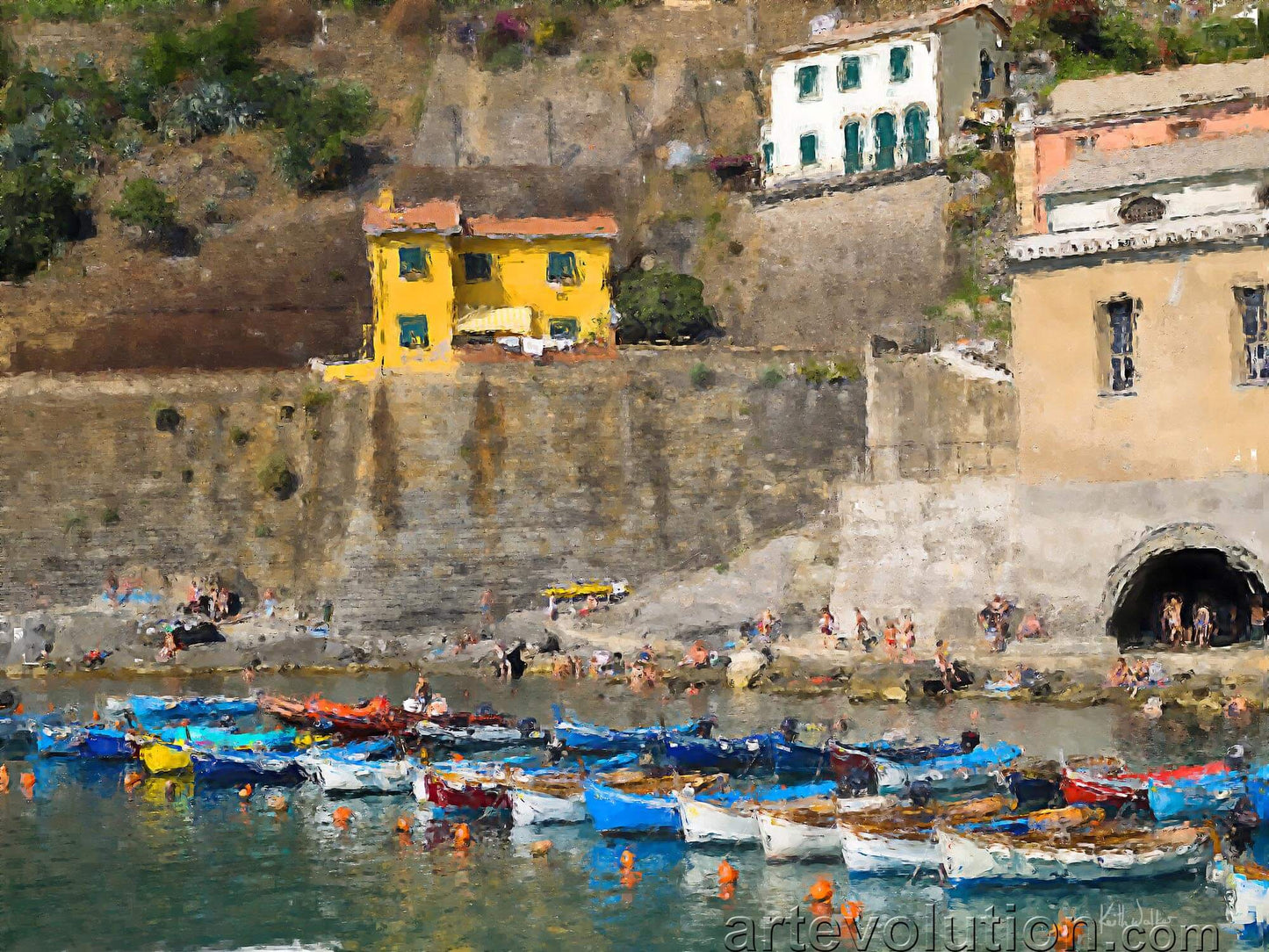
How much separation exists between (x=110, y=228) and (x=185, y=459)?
16.8 m

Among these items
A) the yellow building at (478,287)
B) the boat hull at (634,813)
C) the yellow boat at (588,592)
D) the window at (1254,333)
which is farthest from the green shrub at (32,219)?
the boat hull at (634,813)

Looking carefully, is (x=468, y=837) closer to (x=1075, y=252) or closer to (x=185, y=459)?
(x=1075, y=252)

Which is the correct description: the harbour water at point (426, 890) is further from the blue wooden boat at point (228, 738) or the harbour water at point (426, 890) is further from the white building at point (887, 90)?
the white building at point (887, 90)

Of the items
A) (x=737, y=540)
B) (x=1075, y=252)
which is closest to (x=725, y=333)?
(x=737, y=540)

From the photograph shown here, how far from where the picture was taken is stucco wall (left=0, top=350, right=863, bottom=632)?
2104 inches

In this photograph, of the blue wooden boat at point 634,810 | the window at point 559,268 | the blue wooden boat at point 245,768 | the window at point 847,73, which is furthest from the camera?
the window at point 847,73

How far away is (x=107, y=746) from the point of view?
131 feet

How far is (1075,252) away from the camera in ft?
147

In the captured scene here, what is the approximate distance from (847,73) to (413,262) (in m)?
16.6

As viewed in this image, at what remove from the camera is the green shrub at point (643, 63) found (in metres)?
74.4

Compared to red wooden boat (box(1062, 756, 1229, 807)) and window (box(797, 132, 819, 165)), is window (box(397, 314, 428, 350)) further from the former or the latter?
red wooden boat (box(1062, 756, 1229, 807))

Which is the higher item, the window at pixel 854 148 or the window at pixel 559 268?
the window at pixel 854 148

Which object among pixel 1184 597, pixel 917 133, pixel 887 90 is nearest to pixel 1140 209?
pixel 1184 597

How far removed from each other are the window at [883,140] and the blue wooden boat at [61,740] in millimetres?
33325
